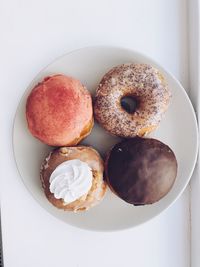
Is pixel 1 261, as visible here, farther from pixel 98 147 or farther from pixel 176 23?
pixel 176 23

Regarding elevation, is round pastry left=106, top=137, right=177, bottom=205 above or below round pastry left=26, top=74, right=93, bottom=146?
below

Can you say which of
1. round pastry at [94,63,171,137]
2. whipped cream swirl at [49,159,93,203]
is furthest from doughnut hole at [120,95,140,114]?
whipped cream swirl at [49,159,93,203]

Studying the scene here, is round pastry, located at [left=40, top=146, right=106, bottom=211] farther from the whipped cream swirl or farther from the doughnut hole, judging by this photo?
the doughnut hole

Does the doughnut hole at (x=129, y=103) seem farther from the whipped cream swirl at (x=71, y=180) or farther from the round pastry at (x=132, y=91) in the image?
the whipped cream swirl at (x=71, y=180)

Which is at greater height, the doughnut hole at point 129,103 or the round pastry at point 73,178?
the doughnut hole at point 129,103

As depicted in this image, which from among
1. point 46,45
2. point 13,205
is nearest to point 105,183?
point 13,205

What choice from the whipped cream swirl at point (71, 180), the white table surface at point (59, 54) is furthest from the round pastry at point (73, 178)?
the white table surface at point (59, 54)

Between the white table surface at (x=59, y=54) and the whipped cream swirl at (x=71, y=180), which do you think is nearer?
the whipped cream swirl at (x=71, y=180)
